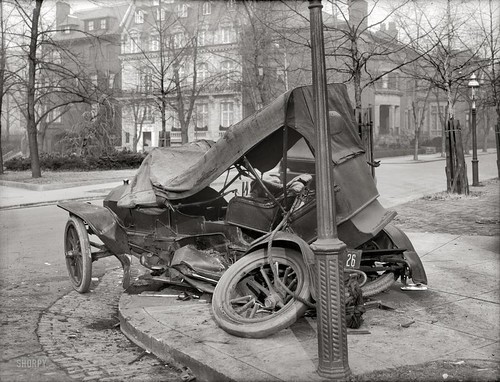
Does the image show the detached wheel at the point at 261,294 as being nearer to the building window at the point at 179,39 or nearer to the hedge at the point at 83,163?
the hedge at the point at 83,163

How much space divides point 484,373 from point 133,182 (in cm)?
474

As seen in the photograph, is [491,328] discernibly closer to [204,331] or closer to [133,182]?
[204,331]

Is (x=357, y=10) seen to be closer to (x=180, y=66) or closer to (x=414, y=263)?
(x=414, y=263)

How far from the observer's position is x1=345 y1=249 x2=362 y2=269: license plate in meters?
5.38

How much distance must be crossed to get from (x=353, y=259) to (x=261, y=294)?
100 centimetres

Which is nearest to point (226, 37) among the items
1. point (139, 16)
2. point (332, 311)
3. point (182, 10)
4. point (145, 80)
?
point (182, 10)

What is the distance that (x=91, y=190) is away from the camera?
20953 millimetres

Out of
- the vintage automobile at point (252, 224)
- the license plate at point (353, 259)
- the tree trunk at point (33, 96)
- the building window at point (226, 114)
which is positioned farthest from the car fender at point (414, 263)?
the building window at point (226, 114)

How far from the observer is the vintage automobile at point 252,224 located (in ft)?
17.4

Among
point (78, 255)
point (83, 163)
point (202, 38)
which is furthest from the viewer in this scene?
point (202, 38)

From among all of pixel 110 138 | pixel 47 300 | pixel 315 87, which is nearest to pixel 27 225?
pixel 47 300

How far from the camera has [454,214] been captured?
13008mm

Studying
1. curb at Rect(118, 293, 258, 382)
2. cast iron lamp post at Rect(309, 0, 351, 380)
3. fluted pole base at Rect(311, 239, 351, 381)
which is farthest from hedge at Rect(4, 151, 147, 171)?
fluted pole base at Rect(311, 239, 351, 381)

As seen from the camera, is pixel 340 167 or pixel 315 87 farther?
pixel 340 167
